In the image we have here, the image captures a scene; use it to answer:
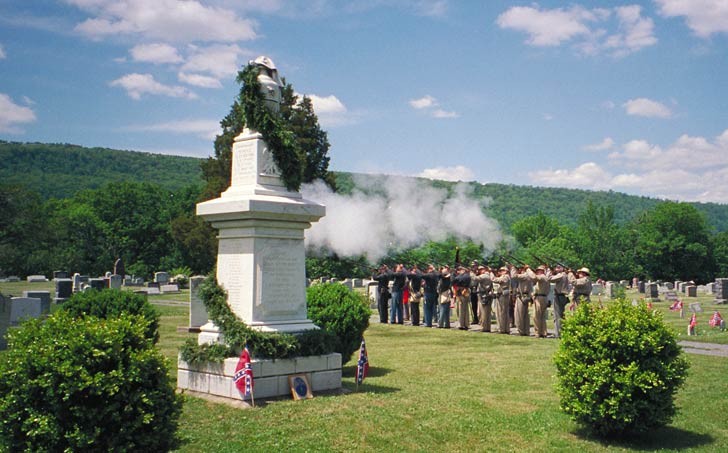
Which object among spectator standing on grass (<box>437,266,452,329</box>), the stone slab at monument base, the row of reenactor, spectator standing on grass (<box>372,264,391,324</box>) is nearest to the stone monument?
the stone slab at monument base

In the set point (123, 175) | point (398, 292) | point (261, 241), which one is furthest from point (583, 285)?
point (123, 175)

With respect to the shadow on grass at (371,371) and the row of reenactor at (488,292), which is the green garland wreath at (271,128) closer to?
the shadow on grass at (371,371)

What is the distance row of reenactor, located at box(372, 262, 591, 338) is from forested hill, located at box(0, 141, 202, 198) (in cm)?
9671

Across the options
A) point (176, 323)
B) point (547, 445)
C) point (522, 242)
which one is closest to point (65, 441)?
point (547, 445)

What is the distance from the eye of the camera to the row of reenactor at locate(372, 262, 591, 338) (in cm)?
2038

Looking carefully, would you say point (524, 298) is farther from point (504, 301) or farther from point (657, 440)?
point (657, 440)

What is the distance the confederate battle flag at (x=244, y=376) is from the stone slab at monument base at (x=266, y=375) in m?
0.19

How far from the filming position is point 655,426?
8133mm

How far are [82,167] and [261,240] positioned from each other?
134 metres

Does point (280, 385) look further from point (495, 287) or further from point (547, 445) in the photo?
point (495, 287)

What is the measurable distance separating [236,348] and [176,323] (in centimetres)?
1420

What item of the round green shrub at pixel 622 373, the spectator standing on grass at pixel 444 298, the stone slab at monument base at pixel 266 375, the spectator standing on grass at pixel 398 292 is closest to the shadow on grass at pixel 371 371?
the stone slab at monument base at pixel 266 375

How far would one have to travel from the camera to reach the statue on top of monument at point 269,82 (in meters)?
10.6

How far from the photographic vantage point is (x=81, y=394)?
19.1ft
